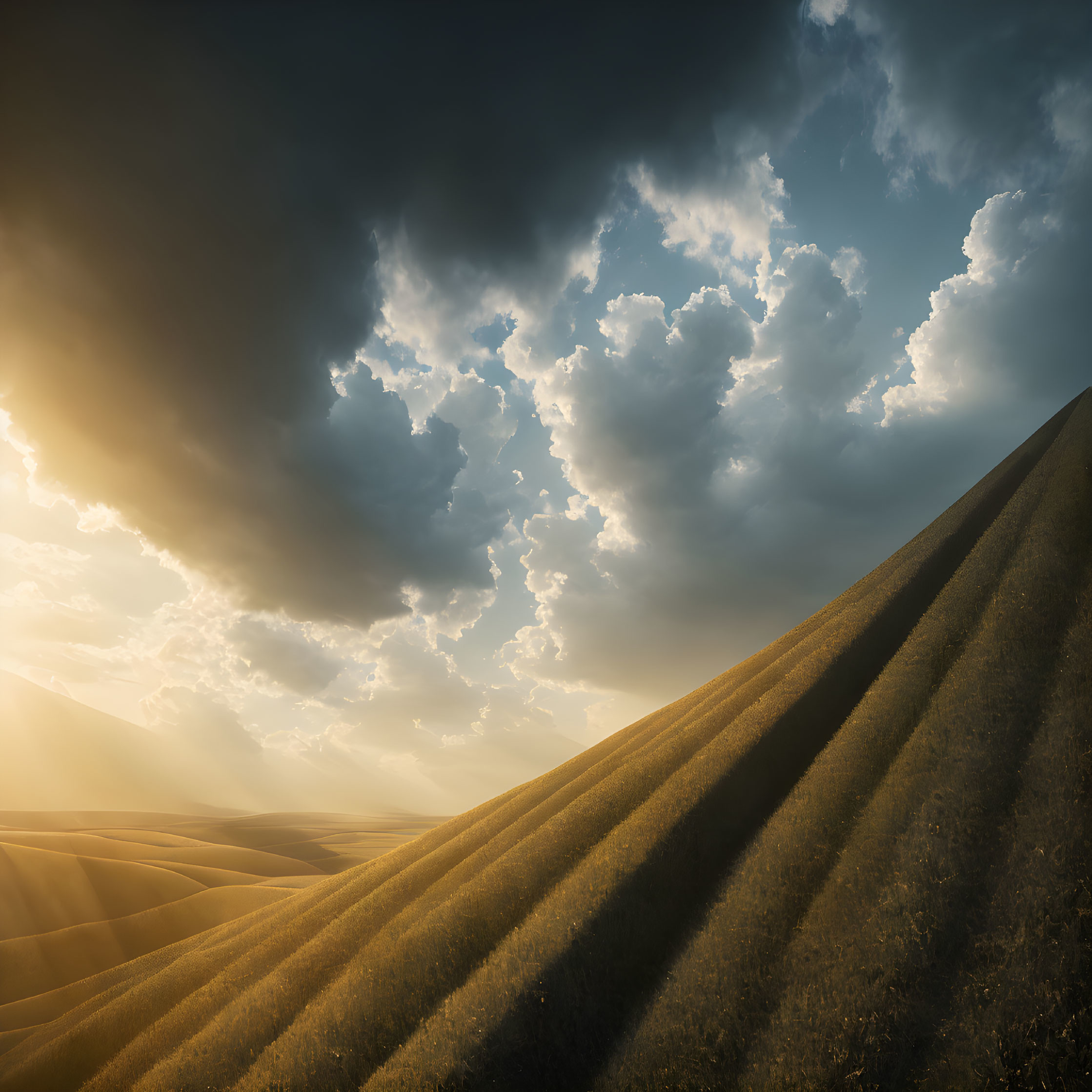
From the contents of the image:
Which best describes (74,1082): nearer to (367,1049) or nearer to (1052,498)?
(367,1049)

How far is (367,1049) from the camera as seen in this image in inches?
740

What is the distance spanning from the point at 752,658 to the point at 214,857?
379ft

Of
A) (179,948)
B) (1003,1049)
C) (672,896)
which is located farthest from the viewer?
(179,948)

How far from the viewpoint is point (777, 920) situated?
17328mm

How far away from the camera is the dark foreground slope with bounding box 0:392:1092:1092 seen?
13656 millimetres

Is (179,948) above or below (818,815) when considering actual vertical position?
above

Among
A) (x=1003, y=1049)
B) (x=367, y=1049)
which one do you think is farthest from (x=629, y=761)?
(x=1003, y=1049)

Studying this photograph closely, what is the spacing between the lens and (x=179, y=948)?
135ft

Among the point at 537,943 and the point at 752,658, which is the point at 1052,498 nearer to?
the point at 752,658

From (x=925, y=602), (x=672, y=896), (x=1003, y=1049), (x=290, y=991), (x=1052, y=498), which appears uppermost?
(x=1052, y=498)

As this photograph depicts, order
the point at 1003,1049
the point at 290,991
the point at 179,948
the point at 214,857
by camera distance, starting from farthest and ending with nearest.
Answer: the point at 214,857
the point at 179,948
the point at 290,991
the point at 1003,1049

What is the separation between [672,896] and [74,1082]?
3398cm

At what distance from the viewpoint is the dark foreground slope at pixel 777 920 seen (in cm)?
1366

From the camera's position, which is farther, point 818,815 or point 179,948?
point 179,948
